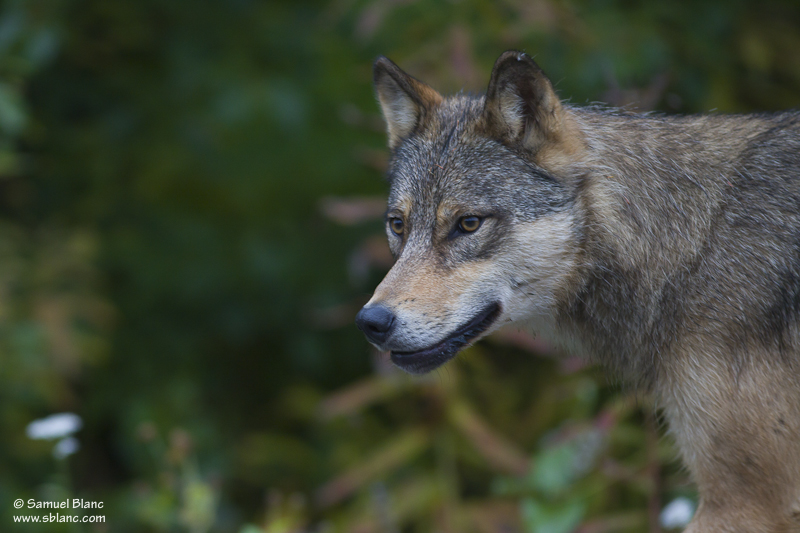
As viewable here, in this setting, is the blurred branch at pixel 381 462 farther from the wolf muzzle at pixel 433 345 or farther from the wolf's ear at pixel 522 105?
the wolf's ear at pixel 522 105

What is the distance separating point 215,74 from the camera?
595 centimetres

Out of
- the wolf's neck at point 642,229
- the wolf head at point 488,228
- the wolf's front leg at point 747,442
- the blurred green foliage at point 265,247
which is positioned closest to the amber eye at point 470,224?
the wolf head at point 488,228

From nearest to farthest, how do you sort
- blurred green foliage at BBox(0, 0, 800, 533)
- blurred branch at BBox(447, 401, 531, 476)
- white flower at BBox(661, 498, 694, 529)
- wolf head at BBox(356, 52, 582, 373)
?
wolf head at BBox(356, 52, 582, 373), white flower at BBox(661, 498, 694, 529), blurred branch at BBox(447, 401, 531, 476), blurred green foliage at BBox(0, 0, 800, 533)

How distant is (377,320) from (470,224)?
523 millimetres

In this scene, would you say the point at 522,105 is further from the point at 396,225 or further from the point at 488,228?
the point at 396,225

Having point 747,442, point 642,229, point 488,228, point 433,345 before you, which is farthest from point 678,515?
point 488,228

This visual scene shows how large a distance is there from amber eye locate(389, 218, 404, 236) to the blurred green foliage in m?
1.31

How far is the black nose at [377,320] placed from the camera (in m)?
2.64

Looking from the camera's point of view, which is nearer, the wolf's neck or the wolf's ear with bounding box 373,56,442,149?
the wolf's neck

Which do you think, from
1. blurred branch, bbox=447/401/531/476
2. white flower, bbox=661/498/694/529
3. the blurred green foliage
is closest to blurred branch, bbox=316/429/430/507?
the blurred green foliage

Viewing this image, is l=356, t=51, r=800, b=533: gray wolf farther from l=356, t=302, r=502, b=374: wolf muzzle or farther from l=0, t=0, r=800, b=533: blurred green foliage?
l=0, t=0, r=800, b=533: blurred green foliage

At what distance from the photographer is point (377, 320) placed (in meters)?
2.64

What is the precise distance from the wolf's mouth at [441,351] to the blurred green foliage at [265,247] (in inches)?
61.0

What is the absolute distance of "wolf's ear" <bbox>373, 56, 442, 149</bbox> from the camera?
325cm
